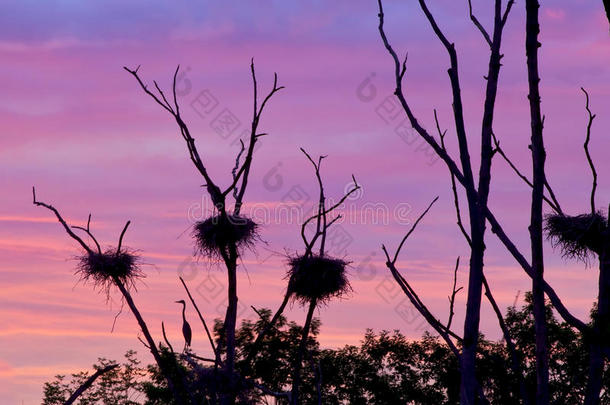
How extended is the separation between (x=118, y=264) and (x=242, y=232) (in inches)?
61.8

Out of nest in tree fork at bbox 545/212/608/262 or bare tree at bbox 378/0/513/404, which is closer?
bare tree at bbox 378/0/513/404

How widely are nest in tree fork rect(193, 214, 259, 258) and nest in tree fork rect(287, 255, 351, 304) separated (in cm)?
111

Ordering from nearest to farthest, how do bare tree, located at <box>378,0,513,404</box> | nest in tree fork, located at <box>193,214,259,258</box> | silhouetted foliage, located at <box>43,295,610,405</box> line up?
bare tree, located at <box>378,0,513,404</box>
nest in tree fork, located at <box>193,214,259,258</box>
silhouetted foliage, located at <box>43,295,610,405</box>

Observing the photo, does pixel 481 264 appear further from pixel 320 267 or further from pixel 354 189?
pixel 320 267

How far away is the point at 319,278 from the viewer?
11375 mm

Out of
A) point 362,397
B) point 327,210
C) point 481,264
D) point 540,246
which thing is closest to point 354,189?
point 327,210

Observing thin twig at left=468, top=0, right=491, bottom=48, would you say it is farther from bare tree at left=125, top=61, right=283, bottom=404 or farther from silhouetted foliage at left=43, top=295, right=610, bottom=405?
silhouetted foliage at left=43, top=295, right=610, bottom=405

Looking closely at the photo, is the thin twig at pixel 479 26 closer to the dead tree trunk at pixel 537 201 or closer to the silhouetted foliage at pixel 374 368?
the dead tree trunk at pixel 537 201

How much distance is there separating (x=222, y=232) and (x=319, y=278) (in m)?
1.75

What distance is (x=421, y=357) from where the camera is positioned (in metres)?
25.9

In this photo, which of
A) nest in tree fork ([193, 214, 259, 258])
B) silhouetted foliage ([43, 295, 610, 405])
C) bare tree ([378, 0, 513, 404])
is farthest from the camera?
silhouetted foliage ([43, 295, 610, 405])

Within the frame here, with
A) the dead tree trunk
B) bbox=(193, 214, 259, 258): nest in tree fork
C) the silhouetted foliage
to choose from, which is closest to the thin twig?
the dead tree trunk

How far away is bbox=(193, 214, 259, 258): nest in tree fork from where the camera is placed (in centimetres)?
1013

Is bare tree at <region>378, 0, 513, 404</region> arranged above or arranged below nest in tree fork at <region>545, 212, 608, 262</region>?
below
